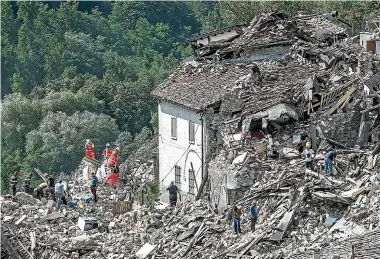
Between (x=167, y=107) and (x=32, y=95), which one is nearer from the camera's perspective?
(x=167, y=107)

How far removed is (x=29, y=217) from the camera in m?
46.3

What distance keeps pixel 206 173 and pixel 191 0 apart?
8999 cm

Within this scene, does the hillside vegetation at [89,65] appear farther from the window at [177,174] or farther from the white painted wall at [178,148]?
the window at [177,174]

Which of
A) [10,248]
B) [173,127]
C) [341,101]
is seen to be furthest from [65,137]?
[341,101]

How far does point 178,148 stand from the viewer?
1880 inches

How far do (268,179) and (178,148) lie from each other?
7.79 metres

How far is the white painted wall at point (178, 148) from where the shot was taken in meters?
46.2

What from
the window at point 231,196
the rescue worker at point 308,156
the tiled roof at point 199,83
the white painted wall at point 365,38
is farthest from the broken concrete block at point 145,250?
the white painted wall at point 365,38

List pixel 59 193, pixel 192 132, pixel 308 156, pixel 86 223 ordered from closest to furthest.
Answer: pixel 308 156 < pixel 86 223 < pixel 192 132 < pixel 59 193

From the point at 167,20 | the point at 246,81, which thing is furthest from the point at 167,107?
the point at 167,20

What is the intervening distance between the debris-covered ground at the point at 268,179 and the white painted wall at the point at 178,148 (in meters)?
0.83

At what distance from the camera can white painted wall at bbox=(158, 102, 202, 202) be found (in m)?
46.2

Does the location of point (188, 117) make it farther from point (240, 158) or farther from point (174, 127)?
point (240, 158)

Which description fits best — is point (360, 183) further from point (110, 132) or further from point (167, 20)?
point (167, 20)
